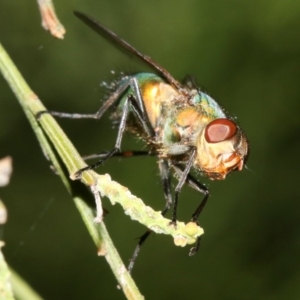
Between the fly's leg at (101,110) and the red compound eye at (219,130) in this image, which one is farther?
the fly's leg at (101,110)

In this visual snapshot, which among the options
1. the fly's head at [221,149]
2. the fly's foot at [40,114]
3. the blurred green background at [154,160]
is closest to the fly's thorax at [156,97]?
the fly's head at [221,149]

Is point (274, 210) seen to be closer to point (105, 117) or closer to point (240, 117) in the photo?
point (240, 117)

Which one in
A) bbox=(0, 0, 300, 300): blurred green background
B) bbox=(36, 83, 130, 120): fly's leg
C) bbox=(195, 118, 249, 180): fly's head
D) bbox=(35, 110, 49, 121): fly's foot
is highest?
bbox=(35, 110, 49, 121): fly's foot

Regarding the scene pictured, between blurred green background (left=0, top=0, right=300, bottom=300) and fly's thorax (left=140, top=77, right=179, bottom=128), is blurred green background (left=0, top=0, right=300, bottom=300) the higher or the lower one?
the lower one

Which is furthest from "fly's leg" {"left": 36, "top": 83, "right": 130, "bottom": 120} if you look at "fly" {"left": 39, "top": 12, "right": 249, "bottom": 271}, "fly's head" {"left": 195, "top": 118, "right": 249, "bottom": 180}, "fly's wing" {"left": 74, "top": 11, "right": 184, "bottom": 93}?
"fly's head" {"left": 195, "top": 118, "right": 249, "bottom": 180}

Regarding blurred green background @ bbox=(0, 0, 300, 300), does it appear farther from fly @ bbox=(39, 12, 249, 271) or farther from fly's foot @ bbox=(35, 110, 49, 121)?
fly's foot @ bbox=(35, 110, 49, 121)

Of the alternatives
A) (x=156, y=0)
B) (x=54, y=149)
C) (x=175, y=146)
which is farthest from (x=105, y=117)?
(x=54, y=149)

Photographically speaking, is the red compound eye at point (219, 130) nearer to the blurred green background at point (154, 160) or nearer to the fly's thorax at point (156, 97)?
the fly's thorax at point (156, 97)
